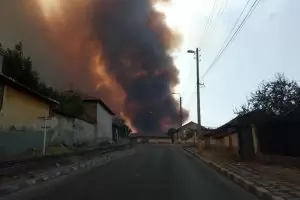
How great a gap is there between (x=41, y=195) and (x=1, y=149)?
15.9 meters

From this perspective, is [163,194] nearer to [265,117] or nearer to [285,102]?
[265,117]

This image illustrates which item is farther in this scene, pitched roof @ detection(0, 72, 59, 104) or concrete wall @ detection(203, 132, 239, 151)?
concrete wall @ detection(203, 132, 239, 151)

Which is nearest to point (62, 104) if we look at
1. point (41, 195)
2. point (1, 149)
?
point (1, 149)

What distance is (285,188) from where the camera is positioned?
39.2 feet

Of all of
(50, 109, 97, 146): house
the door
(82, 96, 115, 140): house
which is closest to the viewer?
the door

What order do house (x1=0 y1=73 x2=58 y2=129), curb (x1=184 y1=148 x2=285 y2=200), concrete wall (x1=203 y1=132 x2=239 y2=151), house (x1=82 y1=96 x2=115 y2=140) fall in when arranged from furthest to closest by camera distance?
1. house (x1=82 y1=96 x2=115 y2=140)
2. concrete wall (x1=203 y1=132 x2=239 y2=151)
3. house (x1=0 y1=73 x2=58 y2=129)
4. curb (x1=184 y1=148 x2=285 y2=200)

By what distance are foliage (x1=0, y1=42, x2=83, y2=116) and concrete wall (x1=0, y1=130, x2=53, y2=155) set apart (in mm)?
12836

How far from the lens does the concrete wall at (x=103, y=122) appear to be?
241 feet

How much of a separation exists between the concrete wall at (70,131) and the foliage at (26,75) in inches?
55.3

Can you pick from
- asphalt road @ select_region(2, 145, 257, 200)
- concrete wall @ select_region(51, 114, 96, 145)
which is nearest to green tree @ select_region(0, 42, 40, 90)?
concrete wall @ select_region(51, 114, 96, 145)

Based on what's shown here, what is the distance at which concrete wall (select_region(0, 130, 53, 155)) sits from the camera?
2645cm

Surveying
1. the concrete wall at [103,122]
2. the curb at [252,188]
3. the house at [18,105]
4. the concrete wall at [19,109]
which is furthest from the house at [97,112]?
the curb at [252,188]

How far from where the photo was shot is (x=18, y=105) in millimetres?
29438

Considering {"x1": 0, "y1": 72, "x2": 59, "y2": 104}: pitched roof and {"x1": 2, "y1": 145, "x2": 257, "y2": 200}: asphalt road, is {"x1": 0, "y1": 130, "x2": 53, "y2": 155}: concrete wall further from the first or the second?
{"x1": 2, "y1": 145, "x2": 257, "y2": 200}: asphalt road
